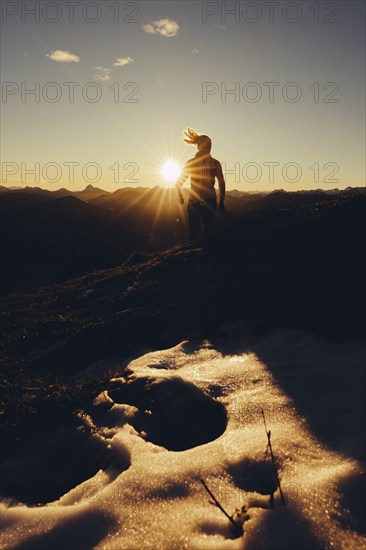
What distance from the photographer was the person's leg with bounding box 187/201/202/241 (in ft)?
43.1

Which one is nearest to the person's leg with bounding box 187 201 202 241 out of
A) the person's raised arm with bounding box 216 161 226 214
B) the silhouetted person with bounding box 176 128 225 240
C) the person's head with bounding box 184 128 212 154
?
the silhouetted person with bounding box 176 128 225 240

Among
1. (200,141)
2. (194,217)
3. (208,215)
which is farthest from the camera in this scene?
(194,217)

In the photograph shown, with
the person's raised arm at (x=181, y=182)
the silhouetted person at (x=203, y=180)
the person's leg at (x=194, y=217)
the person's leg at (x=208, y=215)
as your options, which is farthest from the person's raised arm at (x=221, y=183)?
the person's raised arm at (x=181, y=182)

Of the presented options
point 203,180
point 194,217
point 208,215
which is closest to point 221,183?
point 203,180

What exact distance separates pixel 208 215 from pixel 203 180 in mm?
1163

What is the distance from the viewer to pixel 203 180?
41.5ft

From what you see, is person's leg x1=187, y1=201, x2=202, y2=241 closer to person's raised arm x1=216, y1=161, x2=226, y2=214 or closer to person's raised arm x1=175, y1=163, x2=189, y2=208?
person's raised arm x1=175, y1=163, x2=189, y2=208

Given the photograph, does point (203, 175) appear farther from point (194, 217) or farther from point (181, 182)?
point (194, 217)

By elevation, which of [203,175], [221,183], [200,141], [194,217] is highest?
[200,141]

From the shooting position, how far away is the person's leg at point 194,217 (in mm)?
13141

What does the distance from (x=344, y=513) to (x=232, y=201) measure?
4364 inches

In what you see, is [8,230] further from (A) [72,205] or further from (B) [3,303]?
(B) [3,303]

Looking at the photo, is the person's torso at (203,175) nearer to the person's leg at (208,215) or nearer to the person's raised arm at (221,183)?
the person's raised arm at (221,183)

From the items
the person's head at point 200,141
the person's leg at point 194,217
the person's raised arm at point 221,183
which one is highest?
the person's head at point 200,141
